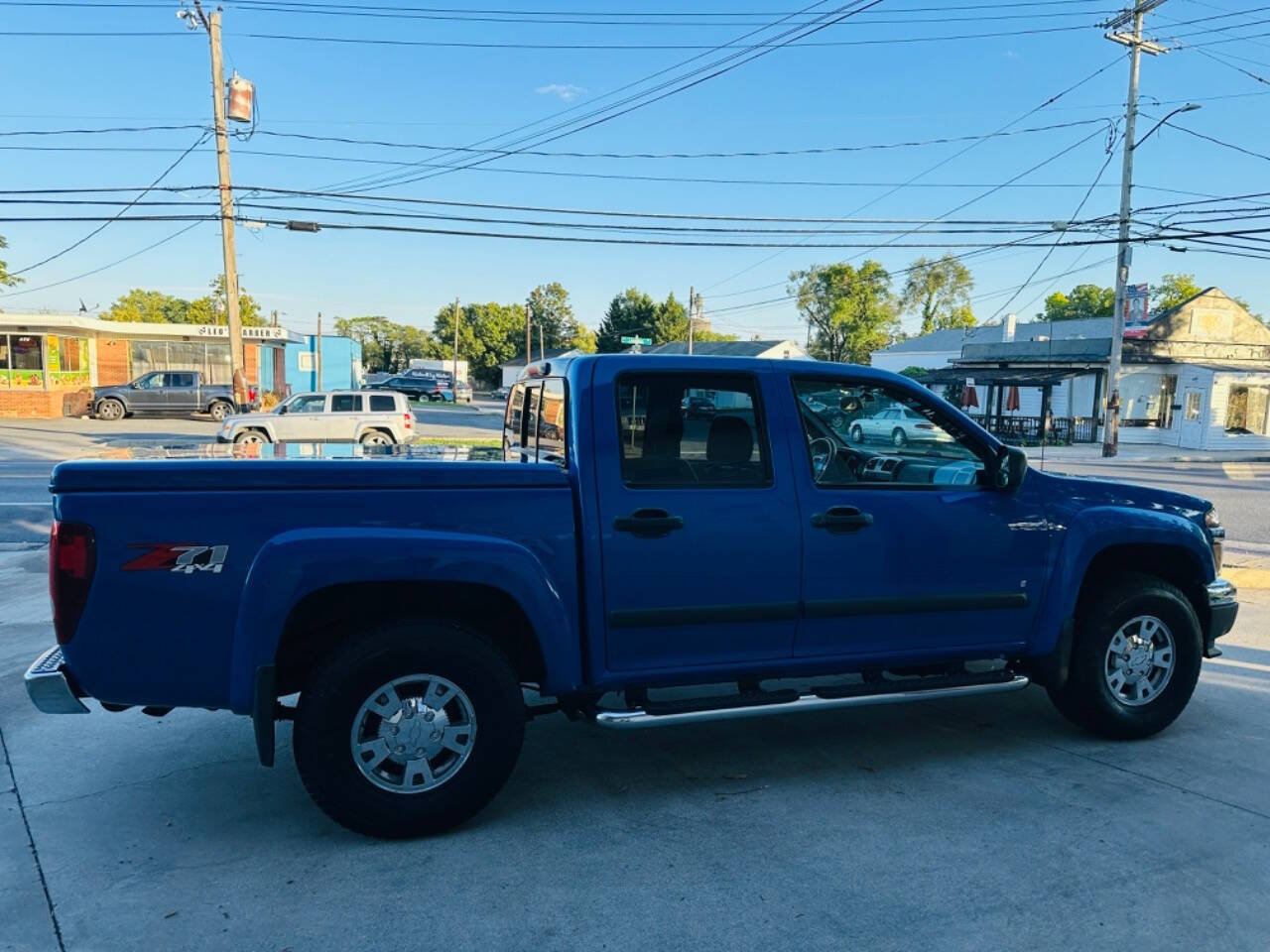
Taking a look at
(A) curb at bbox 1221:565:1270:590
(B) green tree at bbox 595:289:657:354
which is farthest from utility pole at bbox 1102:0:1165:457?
(B) green tree at bbox 595:289:657:354

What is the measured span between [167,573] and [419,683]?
3.26ft

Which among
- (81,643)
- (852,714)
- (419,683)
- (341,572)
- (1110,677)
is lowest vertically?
(852,714)

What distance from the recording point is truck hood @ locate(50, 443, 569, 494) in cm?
322

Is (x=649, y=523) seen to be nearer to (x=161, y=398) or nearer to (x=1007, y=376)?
(x=1007, y=376)

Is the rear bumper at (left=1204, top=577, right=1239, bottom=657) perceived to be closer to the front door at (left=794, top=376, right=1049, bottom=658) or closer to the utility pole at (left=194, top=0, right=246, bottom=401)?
the front door at (left=794, top=376, right=1049, bottom=658)

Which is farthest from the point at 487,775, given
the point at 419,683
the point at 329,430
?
the point at 329,430

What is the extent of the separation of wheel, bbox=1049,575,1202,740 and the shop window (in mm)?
34567

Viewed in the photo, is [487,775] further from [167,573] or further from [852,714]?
[852,714]

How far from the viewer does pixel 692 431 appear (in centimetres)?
397

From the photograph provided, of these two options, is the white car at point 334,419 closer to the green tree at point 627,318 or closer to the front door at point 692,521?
the front door at point 692,521

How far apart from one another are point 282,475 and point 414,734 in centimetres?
111

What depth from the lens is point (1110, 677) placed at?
4617mm

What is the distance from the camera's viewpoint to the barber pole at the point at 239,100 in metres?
22.8

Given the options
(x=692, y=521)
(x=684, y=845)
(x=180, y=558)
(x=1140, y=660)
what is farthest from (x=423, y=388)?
(x=684, y=845)
